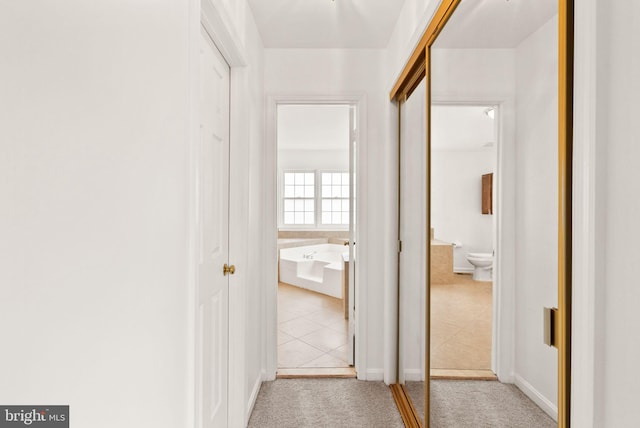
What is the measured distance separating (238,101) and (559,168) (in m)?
1.73

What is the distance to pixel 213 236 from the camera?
177 centimetres

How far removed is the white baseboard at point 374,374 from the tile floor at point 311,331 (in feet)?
0.90

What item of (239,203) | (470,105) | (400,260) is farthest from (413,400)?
(470,105)

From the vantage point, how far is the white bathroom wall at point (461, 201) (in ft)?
Answer: 3.92

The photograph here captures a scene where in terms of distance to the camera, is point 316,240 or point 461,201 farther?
point 316,240

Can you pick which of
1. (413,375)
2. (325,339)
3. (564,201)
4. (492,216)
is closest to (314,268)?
(325,339)

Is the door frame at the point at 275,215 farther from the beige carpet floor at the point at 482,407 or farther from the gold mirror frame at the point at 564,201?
the gold mirror frame at the point at 564,201

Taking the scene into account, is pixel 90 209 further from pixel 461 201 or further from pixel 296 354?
pixel 296 354

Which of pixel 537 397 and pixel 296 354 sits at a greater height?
pixel 537 397

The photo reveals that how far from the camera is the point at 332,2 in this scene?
84.7 inches

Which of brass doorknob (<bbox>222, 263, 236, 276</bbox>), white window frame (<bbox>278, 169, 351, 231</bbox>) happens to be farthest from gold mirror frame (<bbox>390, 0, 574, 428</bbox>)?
white window frame (<bbox>278, 169, 351, 231</bbox>)

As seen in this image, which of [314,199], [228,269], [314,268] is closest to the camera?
[228,269]

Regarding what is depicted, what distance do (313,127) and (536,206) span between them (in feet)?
16.3

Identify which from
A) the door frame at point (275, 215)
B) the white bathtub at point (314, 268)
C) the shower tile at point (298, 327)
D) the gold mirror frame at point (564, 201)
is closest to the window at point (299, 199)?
the white bathtub at point (314, 268)
